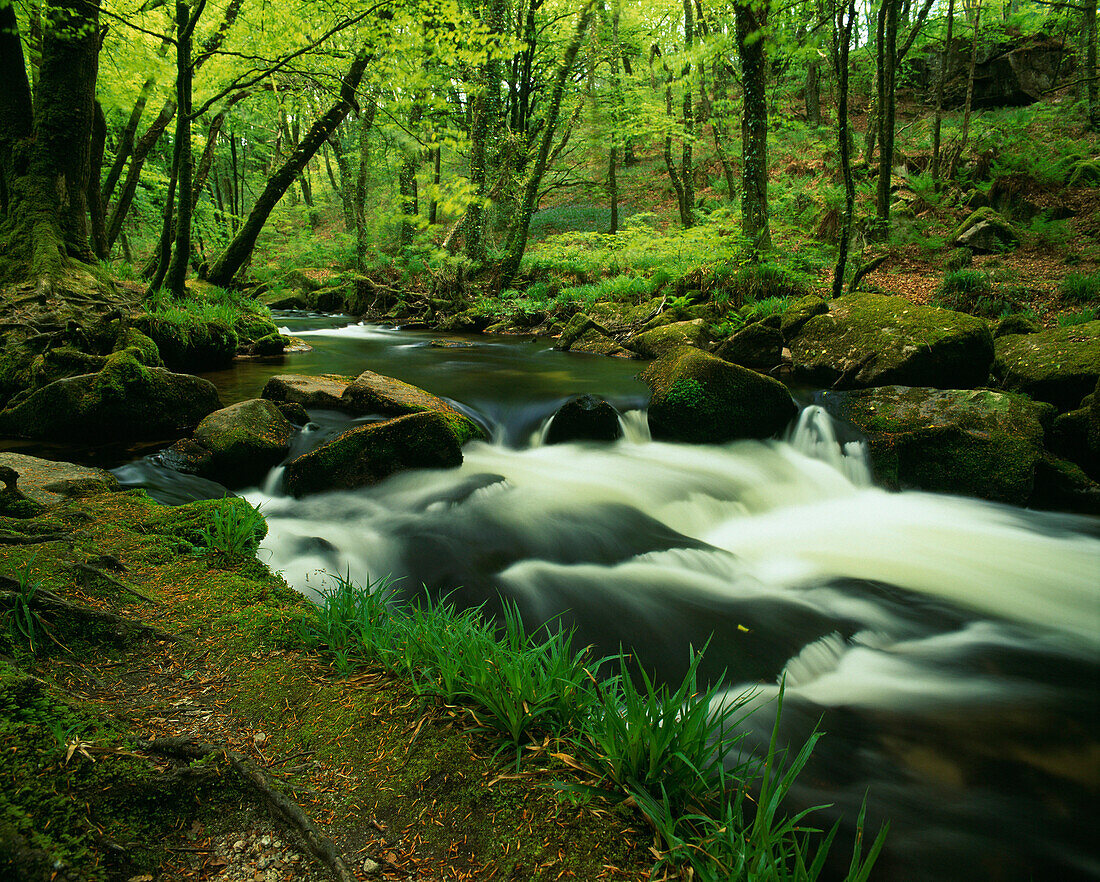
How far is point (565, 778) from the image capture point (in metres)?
1.73

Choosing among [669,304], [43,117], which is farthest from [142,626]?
[669,304]

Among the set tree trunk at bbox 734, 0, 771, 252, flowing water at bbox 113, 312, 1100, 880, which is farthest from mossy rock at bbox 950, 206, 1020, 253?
flowing water at bbox 113, 312, 1100, 880

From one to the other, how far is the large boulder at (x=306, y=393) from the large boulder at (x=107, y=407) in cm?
102

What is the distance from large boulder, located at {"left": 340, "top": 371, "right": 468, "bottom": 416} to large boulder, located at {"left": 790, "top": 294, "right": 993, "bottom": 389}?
17.9 ft

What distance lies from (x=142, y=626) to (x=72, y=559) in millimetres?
641

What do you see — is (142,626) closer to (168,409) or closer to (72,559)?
(72,559)

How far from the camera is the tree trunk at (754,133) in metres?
10.2

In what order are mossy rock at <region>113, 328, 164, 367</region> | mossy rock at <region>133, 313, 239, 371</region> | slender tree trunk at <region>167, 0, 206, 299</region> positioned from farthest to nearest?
mossy rock at <region>133, 313, 239, 371</region>
slender tree trunk at <region>167, 0, 206, 299</region>
mossy rock at <region>113, 328, 164, 367</region>

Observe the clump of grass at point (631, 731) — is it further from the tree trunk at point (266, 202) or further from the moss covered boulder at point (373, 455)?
the tree trunk at point (266, 202)

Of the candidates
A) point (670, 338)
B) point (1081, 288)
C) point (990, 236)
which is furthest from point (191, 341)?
point (990, 236)

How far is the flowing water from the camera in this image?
238 centimetres

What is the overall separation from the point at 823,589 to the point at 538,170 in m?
15.4

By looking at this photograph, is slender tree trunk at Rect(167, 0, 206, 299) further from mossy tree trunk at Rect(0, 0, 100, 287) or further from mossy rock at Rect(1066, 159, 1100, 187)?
mossy rock at Rect(1066, 159, 1100, 187)

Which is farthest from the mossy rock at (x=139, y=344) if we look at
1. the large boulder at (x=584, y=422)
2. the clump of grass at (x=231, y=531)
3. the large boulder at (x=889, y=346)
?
the large boulder at (x=889, y=346)
